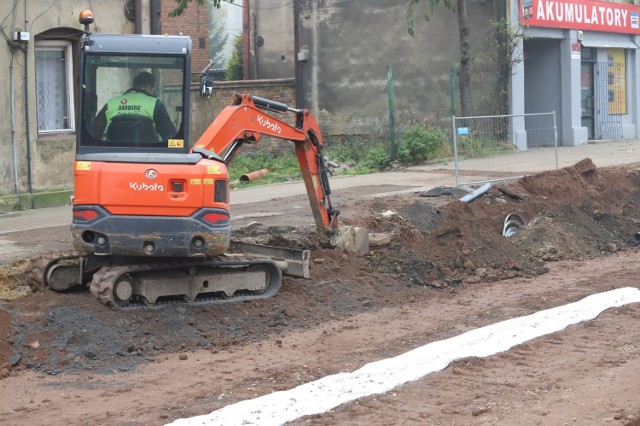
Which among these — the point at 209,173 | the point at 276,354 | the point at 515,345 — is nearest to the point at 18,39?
the point at 209,173

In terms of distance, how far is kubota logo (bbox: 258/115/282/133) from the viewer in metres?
10.4

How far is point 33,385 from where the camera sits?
7582 millimetres

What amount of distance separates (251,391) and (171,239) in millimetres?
2211

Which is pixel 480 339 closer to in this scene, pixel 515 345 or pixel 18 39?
pixel 515 345

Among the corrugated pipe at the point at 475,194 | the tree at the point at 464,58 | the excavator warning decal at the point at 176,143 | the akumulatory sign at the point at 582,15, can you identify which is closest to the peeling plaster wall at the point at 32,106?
the corrugated pipe at the point at 475,194

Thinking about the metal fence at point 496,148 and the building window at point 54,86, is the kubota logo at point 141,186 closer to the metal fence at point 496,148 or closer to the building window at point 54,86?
the metal fence at point 496,148

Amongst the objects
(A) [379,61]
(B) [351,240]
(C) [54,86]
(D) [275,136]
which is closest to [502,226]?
(B) [351,240]

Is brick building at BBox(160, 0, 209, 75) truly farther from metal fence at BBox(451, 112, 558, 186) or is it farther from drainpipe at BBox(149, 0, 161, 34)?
metal fence at BBox(451, 112, 558, 186)

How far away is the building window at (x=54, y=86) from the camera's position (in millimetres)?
18297

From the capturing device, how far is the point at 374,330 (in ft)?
30.6

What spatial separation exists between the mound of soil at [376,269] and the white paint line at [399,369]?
66.4 inches

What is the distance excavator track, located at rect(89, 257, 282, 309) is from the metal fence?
855 cm

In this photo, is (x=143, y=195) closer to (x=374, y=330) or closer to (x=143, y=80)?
(x=143, y=80)

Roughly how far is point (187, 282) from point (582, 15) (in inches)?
896
